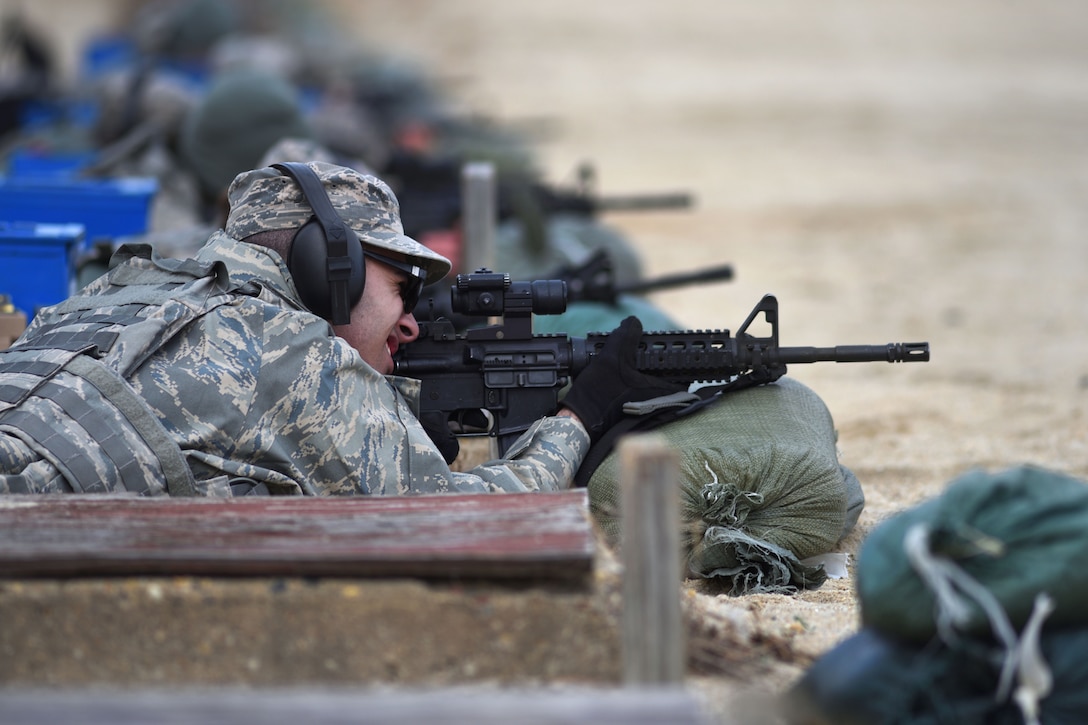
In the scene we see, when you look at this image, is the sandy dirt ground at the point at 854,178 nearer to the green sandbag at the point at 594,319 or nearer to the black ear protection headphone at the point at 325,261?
the green sandbag at the point at 594,319

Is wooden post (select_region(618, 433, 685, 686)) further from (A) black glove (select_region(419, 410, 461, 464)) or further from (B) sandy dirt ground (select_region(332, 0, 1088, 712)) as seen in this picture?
(A) black glove (select_region(419, 410, 461, 464))

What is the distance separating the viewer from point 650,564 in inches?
82.7

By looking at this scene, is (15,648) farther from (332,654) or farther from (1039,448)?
(1039,448)

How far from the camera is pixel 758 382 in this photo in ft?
13.0

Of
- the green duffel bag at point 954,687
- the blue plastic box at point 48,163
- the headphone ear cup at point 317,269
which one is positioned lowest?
the green duffel bag at point 954,687

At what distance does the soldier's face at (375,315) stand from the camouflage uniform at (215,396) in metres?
0.10

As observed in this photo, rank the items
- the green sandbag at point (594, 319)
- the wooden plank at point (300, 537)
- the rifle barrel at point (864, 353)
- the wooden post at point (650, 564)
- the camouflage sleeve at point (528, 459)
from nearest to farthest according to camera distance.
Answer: the wooden post at point (650, 564), the wooden plank at point (300, 537), the camouflage sleeve at point (528, 459), the rifle barrel at point (864, 353), the green sandbag at point (594, 319)

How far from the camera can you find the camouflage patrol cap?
3.51 metres

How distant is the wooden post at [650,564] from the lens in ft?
6.73

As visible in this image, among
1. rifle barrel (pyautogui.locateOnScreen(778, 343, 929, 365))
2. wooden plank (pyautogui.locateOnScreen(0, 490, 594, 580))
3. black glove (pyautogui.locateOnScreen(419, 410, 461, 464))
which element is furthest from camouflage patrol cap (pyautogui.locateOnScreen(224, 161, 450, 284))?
rifle barrel (pyautogui.locateOnScreen(778, 343, 929, 365))

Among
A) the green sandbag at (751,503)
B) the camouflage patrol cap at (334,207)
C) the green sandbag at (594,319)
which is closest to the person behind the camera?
the camouflage patrol cap at (334,207)

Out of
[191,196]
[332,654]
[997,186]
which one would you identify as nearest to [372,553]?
[332,654]

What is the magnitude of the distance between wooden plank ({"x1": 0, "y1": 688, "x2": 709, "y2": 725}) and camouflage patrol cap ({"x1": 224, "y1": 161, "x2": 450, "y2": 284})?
6.00ft

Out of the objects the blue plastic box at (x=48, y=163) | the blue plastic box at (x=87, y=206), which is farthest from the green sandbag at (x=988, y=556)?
the blue plastic box at (x=48, y=163)
